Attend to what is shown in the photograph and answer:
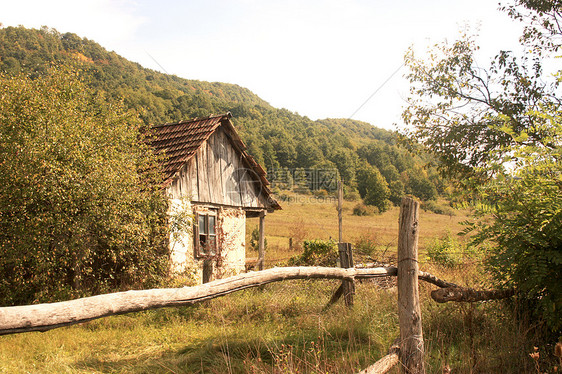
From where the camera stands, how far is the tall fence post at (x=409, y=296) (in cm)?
365

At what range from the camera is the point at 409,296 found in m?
3.83

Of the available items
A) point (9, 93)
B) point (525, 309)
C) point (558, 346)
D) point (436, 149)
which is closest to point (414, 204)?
point (558, 346)

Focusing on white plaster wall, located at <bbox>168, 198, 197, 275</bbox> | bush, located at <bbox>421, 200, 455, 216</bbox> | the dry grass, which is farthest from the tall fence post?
bush, located at <bbox>421, 200, 455, 216</bbox>

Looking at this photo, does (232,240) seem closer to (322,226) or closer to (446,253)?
(446,253)

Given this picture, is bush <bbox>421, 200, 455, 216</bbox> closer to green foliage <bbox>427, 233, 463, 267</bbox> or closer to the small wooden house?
green foliage <bbox>427, 233, 463, 267</bbox>

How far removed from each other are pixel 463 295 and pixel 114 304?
4070mm

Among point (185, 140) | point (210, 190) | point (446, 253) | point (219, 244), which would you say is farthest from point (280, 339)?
point (446, 253)

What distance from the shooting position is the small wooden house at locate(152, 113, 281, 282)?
11.2 meters

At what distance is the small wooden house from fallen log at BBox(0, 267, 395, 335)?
7289 mm

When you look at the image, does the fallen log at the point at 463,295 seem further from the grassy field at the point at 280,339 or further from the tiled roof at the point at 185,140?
the tiled roof at the point at 185,140

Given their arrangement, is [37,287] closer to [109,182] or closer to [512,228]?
[109,182]

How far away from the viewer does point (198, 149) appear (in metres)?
11.9

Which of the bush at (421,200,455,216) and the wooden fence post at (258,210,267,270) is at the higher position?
the wooden fence post at (258,210,267,270)

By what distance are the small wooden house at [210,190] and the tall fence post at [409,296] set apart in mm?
7564
